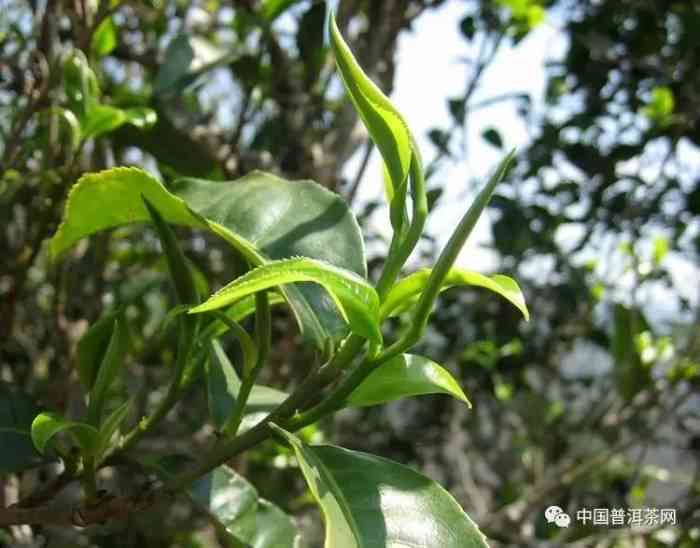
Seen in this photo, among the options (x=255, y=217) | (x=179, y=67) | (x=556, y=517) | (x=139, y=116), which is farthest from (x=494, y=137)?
(x=255, y=217)

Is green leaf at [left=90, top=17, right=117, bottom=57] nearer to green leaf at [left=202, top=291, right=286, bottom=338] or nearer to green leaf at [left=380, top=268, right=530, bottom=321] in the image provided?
green leaf at [left=202, top=291, right=286, bottom=338]

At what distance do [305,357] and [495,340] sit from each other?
0.65 m

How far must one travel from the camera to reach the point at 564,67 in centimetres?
219

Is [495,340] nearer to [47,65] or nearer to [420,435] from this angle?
[420,435]

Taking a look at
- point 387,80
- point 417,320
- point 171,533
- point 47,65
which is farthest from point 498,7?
point 417,320

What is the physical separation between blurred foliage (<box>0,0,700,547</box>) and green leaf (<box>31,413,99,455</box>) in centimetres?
9

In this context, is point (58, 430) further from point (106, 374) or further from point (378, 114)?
point (378, 114)

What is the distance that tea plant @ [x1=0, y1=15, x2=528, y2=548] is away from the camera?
541 millimetres

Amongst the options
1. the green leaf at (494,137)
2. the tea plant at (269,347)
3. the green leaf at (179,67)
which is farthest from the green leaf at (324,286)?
the green leaf at (494,137)

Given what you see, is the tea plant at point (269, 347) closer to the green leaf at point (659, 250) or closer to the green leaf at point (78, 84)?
the green leaf at point (78, 84)

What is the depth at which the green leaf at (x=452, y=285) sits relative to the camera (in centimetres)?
54

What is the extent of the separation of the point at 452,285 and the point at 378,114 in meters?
0.12

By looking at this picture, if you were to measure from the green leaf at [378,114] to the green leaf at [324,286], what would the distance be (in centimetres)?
9

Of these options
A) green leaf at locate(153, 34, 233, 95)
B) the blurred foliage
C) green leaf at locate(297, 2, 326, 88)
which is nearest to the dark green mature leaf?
the blurred foliage
